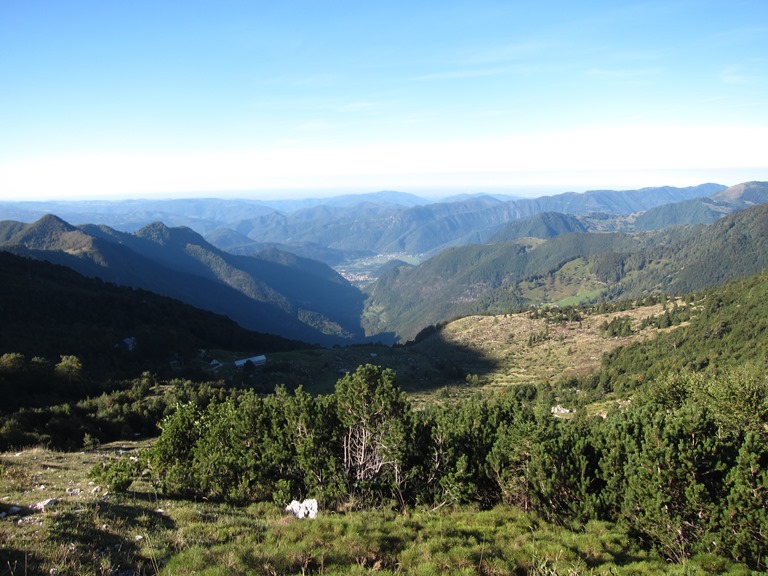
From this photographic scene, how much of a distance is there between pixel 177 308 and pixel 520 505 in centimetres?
12365

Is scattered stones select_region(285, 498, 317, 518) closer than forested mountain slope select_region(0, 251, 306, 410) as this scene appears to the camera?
Yes

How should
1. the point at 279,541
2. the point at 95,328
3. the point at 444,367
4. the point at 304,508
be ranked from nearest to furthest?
the point at 279,541 → the point at 304,508 → the point at 95,328 → the point at 444,367

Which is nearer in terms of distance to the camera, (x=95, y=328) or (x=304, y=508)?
(x=304, y=508)

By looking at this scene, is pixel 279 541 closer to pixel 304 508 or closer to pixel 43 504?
pixel 304 508

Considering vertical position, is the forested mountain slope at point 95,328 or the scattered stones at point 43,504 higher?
the scattered stones at point 43,504

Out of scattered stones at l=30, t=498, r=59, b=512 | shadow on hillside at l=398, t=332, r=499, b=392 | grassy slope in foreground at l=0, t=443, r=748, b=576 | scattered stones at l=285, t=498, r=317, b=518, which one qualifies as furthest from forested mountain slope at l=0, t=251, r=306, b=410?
scattered stones at l=285, t=498, r=317, b=518

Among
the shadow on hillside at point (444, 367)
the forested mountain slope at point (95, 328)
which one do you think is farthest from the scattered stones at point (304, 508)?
the shadow on hillside at point (444, 367)

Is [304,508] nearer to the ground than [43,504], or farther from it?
nearer to the ground

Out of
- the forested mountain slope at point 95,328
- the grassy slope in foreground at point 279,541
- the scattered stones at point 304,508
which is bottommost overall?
the forested mountain slope at point 95,328

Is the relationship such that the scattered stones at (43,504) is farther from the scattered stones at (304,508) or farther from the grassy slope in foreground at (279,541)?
the scattered stones at (304,508)

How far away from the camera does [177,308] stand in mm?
123812

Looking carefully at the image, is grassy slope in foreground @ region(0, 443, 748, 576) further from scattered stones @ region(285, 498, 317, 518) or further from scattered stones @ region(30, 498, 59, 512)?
scattered stones @ region(285, 498, 317, 518)

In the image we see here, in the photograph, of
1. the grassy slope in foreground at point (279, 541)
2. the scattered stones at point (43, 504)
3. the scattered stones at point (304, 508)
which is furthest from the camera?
the scattered stones at point (304, 508)

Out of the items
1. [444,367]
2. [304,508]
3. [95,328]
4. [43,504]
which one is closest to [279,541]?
[304,508]
